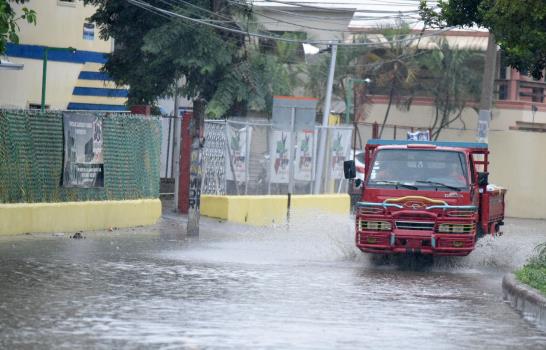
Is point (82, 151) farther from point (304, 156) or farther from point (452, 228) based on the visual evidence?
point (304, 156)

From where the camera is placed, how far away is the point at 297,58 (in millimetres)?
55781

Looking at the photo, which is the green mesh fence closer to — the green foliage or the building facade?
the green foliage

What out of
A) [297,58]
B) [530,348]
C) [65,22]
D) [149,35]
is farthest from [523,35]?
[297,58]

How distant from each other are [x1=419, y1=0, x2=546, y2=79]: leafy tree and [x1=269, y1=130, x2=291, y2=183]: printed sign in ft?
24.8

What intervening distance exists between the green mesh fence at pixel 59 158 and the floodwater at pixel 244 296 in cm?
108

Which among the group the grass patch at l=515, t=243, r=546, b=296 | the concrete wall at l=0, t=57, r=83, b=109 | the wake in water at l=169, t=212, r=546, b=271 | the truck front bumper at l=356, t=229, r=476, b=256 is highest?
the concrete wall at l=0, t=57, r=83, b=109

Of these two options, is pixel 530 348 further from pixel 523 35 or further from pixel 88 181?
pixel 88 181

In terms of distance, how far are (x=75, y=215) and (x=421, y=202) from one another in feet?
24.3

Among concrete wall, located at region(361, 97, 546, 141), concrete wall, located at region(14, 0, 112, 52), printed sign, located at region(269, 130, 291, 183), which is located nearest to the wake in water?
printed sign, located at region(269, 130, 291, 183)

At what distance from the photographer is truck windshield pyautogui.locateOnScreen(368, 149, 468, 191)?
1898 centimetres

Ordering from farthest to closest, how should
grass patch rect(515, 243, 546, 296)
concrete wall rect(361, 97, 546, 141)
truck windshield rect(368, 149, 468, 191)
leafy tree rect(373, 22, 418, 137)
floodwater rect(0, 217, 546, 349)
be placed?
leafy tree rect(373, 22, 418, 137) < concrete wall rect(361, 97, 546, 141) < truck windshield rect(368, 149, 468, 191) < grass patch rect(515, 243, 546, 296) < floodwater rect(0, 217, 546, 349)

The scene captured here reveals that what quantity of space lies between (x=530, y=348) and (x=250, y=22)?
2565cm

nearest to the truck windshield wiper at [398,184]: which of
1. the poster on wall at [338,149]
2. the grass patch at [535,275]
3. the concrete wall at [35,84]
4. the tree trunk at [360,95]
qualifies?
the grass patch at [535,275]

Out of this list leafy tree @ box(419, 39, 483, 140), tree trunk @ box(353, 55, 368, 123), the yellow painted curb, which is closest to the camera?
the yellow painted curb
